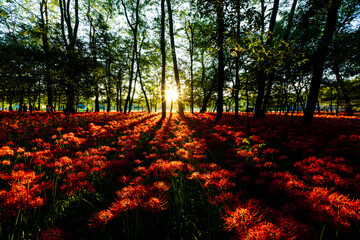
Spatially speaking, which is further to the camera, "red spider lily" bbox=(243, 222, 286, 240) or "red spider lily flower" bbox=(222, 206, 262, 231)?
"red spider lily flower" bbox=(222, 206, 262, 231)

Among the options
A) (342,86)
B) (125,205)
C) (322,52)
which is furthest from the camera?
(342,86)

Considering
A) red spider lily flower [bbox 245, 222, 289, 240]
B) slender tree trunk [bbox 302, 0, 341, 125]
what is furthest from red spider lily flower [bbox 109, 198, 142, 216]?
slender tree trunk [bbox 302, 0, 341, 125]

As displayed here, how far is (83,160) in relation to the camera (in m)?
2.33

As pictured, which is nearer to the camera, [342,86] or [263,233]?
[263,233]

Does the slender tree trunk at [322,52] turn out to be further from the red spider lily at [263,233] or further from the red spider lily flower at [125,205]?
the red spider lily flower at [125,205]

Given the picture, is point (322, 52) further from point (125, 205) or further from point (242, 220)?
point (125, 205)

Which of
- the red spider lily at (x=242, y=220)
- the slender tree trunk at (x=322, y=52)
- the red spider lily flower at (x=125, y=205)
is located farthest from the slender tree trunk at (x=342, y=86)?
the red spider lily flower at (x=125, y=205)

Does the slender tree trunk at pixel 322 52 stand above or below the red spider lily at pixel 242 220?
above

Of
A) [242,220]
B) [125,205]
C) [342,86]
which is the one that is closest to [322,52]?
[342,86]

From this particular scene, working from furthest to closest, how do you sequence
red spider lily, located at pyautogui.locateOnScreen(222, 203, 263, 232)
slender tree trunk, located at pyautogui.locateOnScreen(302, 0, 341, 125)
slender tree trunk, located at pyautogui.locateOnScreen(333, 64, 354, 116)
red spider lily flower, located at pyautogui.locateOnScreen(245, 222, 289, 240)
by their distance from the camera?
slender tree trunk, located at pyautogui.locateOnScreen(333, 64, 354, 116), slender tree trunk, located at pyautogui.locateOnScreen(302, 0, 341, 125), red spider lily, located at pyautogui.locateOnScreen(222, 203, 263, 232), red spider lily flower, located at pyautogui.locateOnScreen(245, 222, 289, 240)

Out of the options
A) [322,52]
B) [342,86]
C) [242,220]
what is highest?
[322,52]

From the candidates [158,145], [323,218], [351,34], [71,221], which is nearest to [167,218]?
[71,221]

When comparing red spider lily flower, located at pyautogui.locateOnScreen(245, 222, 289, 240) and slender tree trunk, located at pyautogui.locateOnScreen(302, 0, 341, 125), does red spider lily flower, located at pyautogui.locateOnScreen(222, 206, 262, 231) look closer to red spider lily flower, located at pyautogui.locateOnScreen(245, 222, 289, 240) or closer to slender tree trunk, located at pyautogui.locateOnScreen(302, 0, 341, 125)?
red spider lily flower, located at pyautogui.locateOnScreen(245, 222, 289, 240)

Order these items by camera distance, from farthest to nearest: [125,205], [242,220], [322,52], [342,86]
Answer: [342,86], [322,52], [125,205], [242,220]
